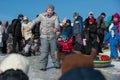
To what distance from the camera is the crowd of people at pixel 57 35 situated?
13070 millimetres

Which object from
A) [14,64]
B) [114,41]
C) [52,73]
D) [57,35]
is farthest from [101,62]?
[14,64]

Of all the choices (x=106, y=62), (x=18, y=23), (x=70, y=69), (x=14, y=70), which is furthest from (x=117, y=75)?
(x=70, y=69)

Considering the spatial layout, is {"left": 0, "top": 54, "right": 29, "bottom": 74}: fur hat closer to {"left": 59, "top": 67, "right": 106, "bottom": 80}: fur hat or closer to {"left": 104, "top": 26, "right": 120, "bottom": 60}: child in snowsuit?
{"left": 59, "top": 67, "right": 106, "bottom": 80}: fur hat

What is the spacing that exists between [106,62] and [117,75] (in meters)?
2.18

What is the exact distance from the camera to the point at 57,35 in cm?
1384

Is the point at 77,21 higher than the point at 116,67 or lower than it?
higher

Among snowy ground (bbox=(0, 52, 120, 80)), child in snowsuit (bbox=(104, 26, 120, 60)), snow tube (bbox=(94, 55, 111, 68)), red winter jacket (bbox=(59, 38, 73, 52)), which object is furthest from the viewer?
child in snowsuit (bbox=(104, 26, 120, 60))

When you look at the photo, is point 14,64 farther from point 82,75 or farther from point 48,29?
point 48,29

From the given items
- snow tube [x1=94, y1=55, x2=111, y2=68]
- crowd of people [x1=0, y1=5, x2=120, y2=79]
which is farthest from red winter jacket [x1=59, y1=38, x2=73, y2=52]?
snow tube [x1=94, y1=55, x2=111, y2=68]

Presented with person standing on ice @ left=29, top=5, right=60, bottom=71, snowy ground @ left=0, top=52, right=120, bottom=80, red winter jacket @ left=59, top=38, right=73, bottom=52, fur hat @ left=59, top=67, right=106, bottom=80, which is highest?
person standing on ice @ left=29, top=5, right=60, bottom=71

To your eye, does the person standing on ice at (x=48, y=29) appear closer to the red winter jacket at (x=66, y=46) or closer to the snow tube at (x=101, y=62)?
the red winter jacket at (x=66, y=46)

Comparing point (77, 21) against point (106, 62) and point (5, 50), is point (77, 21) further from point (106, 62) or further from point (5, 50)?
point (106, 62)

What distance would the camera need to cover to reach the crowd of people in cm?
1307

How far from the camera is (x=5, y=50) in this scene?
72.1ft
